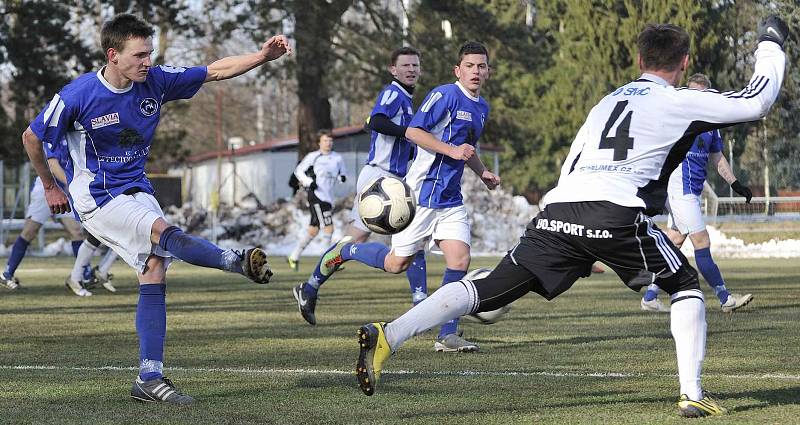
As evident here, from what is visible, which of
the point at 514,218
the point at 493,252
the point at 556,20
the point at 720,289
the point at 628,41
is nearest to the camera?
the point at 720,289

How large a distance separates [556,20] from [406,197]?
3319 cm

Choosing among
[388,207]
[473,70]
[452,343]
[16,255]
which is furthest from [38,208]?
[452,343]

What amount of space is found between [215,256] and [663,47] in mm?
2414

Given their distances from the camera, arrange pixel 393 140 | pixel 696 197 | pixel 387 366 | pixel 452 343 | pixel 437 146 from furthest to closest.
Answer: pixel 696 197 < pixel 393 140 < pixel 452 343 < pixel 437 146 < pixel 387 366

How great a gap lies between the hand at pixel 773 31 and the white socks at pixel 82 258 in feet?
33.9

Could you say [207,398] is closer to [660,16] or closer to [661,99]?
[661,99]

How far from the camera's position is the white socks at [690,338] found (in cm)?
591

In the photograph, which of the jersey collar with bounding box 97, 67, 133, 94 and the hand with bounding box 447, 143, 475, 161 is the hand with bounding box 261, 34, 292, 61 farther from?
the hand with bounding box 447, 143, 475, 161

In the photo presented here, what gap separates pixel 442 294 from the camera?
20.3ft

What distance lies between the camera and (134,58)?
6691 millimetres

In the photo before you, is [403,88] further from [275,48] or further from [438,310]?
[438,310]

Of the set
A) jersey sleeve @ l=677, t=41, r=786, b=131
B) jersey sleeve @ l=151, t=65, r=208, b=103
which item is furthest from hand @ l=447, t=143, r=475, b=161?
jersey sleeve @ l=677, t=41, r=786, b=131

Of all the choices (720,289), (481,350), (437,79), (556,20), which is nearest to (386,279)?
(720,289)

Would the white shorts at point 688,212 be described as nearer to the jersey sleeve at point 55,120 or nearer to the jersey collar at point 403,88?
the jersey collar at point 403,88
